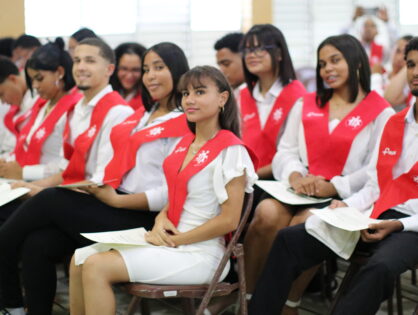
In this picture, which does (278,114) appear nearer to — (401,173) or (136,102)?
(401,173)

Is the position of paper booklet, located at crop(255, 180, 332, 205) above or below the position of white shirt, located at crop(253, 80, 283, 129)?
below

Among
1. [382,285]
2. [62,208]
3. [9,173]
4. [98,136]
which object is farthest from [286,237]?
[9,173]

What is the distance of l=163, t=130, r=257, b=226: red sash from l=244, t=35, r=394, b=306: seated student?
47 cm

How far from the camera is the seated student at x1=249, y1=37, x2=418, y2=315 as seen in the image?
6.79 ft

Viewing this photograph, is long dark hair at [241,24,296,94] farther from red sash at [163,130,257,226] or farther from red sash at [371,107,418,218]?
red sash at [163,130,257,226]

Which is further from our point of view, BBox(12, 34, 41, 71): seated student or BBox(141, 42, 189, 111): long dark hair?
BBox(12, 34, 41, 71): seated student

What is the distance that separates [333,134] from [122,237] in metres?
1.11

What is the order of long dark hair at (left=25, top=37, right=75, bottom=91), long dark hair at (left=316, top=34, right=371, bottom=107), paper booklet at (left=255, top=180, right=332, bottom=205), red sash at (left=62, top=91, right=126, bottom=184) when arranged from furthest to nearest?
long dark hair at (left=25, top=37, right=75, bottom=91), red sash at (left=62, top=91, right=126, bottom=184), long dark hair at (left=316, top=34, right=371, bottom=107), paper booklet at (left=255, top=180, right=332, bottom=205)

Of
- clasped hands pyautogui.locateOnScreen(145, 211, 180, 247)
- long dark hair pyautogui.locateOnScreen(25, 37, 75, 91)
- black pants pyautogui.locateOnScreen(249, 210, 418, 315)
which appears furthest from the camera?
long dark hair pyautogui.locateOnScreen(25, 37, 75, 91)

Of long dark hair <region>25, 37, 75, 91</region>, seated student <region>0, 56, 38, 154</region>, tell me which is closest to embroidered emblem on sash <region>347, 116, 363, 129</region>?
long dark hair <region>25, 37, 75, 91</region>

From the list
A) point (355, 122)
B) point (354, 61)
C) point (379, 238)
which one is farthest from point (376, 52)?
point (379, 238)

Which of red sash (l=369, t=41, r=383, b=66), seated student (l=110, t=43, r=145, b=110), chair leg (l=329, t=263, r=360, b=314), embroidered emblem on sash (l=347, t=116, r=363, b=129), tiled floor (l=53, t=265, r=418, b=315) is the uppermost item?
red sash (l=369, t=41, r=383, b=66)

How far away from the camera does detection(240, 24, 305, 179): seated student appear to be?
3.24m

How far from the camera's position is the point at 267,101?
3340 mm
